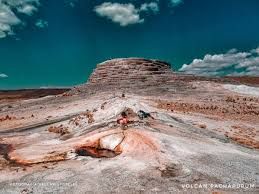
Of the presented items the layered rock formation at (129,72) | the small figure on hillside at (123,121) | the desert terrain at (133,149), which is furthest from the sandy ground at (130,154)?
the layered rock formation at (129,72)

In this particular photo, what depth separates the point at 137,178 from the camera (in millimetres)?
19828

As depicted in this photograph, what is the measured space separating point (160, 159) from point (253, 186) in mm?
4921

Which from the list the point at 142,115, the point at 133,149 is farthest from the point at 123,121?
the point at 133,149

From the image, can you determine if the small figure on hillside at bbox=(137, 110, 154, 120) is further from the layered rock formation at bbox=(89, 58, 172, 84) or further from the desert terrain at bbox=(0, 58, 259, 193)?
the layered rock formation at bbox=(89, 58, 172, 84)

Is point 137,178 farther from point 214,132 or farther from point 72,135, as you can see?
point 214,132

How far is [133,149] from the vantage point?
77.7 feet

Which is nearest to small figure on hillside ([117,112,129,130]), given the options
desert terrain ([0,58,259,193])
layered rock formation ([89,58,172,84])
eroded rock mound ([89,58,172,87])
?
desert terrain ([0,58,259,193])

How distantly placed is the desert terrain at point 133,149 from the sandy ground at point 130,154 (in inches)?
1.6

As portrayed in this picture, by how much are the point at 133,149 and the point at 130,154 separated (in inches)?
27.8

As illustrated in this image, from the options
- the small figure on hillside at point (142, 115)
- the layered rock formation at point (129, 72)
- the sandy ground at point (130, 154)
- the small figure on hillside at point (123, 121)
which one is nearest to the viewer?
the sandy ground at point (130, 154)

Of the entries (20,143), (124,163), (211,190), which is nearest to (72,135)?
(20,143)

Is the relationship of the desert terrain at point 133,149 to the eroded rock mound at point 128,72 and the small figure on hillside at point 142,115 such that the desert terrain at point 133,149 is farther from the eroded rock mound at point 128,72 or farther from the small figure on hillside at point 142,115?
the eroded rock mound at point 128,72

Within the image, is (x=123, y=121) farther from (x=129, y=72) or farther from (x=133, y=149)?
(x=129, y=72)

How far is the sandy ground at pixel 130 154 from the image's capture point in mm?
19523
